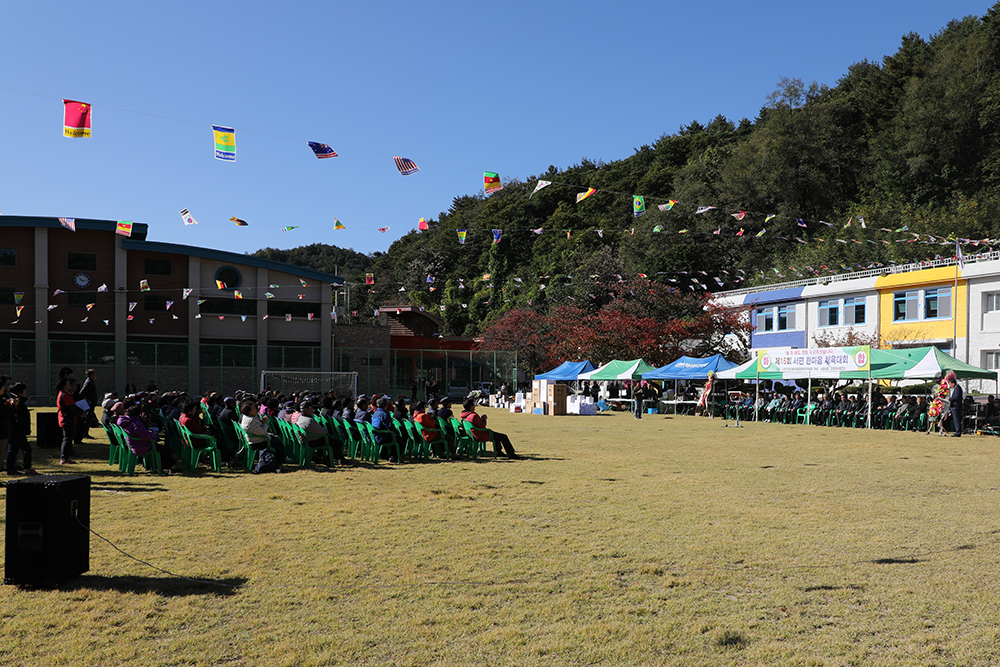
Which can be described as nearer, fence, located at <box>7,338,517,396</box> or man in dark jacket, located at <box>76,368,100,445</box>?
man in dark jacket, located at <box>76,368,100,445</box>

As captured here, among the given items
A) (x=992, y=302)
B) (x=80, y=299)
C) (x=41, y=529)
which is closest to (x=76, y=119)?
(x=41, y=529)

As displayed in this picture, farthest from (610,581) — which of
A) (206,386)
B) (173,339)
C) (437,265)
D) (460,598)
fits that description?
(437,265)

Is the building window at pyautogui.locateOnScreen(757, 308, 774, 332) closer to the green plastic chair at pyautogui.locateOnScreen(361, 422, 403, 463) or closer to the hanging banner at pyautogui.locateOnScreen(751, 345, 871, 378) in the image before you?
the hanging banner at pyautogui.locateOnScreen(751, 345, 871, 378)

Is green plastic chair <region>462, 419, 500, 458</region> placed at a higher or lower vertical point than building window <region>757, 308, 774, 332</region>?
lower

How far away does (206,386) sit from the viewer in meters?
36.5

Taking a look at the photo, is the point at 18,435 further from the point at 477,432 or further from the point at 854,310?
the point at 854,310

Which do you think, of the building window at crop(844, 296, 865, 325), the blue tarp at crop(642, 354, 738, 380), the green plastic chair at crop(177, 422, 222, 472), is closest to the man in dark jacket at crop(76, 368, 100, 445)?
the green plastic chair at crop(177, 422, 222, 472)

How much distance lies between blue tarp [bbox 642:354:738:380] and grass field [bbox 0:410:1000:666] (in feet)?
56.6

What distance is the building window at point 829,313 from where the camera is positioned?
41.4 meters

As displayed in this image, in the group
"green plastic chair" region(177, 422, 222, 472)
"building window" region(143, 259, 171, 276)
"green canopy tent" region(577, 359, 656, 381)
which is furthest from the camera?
"building window" region(143, 259, 171, 276)

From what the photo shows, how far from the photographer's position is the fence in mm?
33906

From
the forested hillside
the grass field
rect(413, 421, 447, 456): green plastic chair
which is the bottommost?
the grass field

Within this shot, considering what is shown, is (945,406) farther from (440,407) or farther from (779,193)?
(779,193)

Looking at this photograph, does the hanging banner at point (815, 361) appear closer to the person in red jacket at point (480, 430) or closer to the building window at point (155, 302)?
the person in red jacket at point (480, 430)
